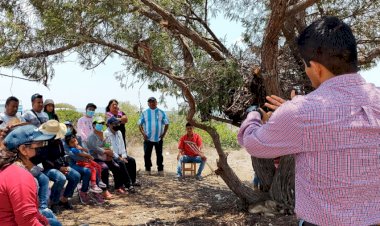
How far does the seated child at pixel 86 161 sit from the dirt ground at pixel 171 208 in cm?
31

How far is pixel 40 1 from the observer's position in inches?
171

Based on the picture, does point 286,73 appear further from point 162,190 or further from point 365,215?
point 365,215

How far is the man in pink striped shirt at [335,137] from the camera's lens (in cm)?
139

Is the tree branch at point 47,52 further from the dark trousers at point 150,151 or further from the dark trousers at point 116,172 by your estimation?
the dark trousers at point 150,151

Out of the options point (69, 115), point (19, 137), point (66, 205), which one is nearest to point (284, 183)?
point (66, 205)

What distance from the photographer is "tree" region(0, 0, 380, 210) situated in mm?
4074

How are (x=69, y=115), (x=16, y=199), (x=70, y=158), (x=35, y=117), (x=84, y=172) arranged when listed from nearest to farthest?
(x=16, y=199), (x=35, y=117), (x=84, y=172), (x=70, y=158), (x=69, y=115)

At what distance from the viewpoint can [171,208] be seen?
5.77 meters

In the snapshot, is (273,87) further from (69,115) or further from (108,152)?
(69,115)

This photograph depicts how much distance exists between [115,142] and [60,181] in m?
1.65

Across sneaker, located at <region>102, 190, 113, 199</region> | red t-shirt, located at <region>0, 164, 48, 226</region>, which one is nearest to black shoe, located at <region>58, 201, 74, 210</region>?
sneaker, located at <region>102, 190, 113, 199</region>

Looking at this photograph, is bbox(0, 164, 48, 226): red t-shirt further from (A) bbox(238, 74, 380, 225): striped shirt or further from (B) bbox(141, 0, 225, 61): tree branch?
(B) bbox(141, 0, 225, 61): tree branch

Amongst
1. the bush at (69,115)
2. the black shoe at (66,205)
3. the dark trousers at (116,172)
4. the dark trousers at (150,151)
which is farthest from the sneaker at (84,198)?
the bush at (69,115)

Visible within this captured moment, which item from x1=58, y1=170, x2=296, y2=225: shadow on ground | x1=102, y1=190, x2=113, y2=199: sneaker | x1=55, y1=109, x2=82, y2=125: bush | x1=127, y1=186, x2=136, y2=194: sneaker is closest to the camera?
x1=58, y1=170, x2=296, y2=225: shadow on ground
